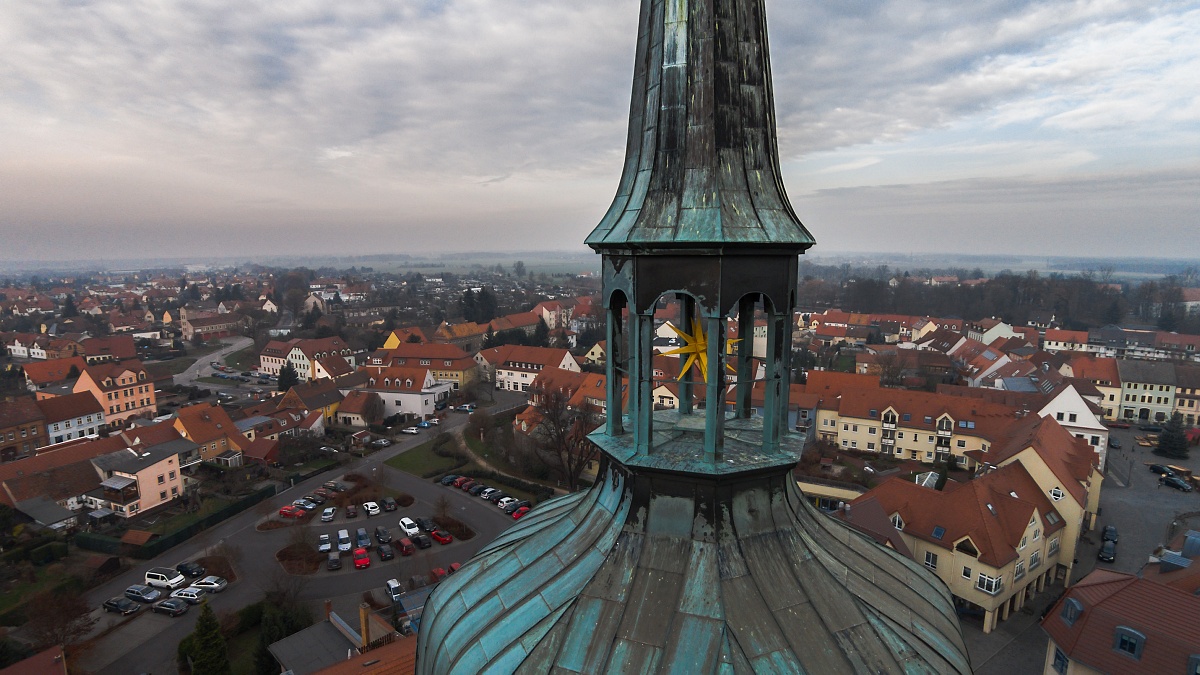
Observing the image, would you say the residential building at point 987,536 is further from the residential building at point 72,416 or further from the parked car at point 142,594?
the residential building at point 72,416

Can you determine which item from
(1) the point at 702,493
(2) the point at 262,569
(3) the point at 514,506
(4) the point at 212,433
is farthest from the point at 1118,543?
(4) the point at 212,433

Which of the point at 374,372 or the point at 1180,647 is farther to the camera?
the point at 374,372

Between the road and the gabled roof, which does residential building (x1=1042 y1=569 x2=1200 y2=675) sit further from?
the gabled roof

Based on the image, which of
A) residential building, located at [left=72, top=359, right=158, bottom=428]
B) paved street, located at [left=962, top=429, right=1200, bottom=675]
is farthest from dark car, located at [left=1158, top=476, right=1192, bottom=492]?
residential building, located at [left=72, top=359, right=158, bottom=428]

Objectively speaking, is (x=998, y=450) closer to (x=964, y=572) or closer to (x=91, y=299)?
(x=964, y=572)

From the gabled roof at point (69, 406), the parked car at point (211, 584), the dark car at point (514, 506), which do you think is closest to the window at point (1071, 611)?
the dark car at point (514, 506)

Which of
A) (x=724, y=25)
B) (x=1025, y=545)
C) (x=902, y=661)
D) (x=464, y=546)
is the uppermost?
(x=724, y=25)

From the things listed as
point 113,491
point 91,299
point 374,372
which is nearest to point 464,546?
point 113,491
